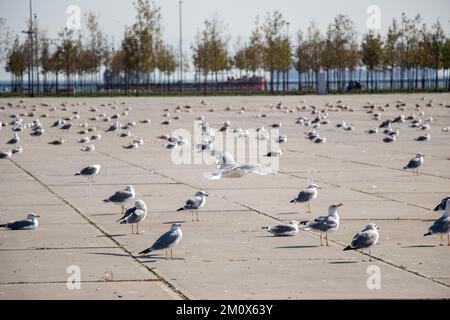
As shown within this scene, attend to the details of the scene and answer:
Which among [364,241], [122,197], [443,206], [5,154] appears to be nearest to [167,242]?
[364,241]

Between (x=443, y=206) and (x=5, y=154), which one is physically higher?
(x=443, y=206)

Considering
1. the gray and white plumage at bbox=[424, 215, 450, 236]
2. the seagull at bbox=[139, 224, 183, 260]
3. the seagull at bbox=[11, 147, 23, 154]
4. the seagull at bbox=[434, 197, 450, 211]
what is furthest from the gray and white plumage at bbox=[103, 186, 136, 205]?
the seagull at bbox=[11, 147, 23, 154]

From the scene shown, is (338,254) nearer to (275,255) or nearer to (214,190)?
(275,255)

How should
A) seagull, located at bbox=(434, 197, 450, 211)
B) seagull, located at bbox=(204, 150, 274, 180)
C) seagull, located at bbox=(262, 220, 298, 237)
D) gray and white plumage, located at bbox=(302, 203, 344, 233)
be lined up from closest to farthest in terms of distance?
gray and white plumage, located at bbox=(302, 203, 344, 233) < seagull, located at bbox=(262, 220, 298, 237) < seagull, located at bbox=(434, 197, 450, 211) < seagull, located at bbox=(204, 150, 274, 180)

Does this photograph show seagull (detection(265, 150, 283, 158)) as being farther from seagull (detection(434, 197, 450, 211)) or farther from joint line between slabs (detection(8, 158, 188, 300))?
seagull (detection(434, 197, 450, 211))

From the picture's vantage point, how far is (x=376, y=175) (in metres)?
21.8

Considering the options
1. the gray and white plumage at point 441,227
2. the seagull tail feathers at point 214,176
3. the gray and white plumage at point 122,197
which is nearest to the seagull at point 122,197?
the gray and white plumage at point 122,197

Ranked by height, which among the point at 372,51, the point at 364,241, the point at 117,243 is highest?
the point at 372,51

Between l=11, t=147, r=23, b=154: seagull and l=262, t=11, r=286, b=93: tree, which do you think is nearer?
l=11, t=147, r=23, b=154: seagull

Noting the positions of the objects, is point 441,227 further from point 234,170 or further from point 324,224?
point 234,170

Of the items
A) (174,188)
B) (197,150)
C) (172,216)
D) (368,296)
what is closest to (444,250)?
(368,296)

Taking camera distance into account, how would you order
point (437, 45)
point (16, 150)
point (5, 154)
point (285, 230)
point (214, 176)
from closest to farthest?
point (285, 230) < point (214, 176) < point (5, 154) < point (16, 150) < point (437, 45)

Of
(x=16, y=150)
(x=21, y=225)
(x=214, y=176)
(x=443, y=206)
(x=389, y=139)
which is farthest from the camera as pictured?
(x=389, y=139)

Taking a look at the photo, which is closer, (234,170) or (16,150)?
(234,170)
